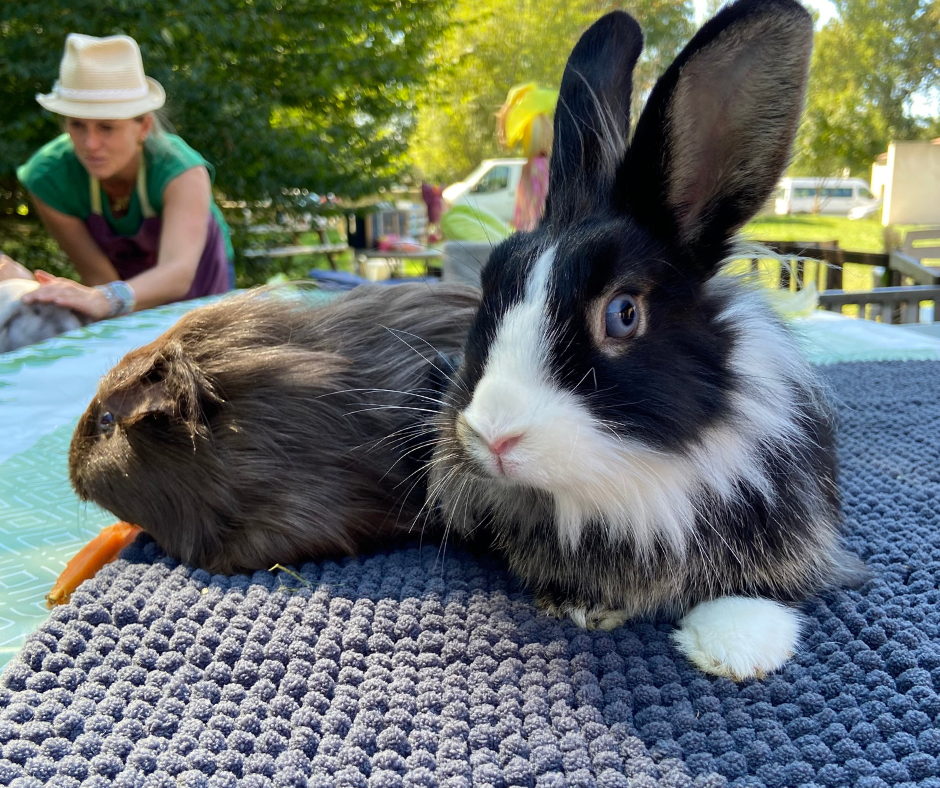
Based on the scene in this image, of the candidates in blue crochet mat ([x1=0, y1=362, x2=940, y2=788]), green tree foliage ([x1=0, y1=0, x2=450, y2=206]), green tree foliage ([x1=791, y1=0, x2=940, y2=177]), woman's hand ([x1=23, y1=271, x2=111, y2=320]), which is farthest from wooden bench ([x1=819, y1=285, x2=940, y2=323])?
green tree foliage ([x1=791, y1=0, x2=940, y2=177])

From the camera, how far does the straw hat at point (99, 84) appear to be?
104 inches

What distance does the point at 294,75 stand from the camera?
577cm

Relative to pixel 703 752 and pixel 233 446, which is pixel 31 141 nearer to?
pixel 233 446

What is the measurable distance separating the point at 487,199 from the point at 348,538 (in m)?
10.7

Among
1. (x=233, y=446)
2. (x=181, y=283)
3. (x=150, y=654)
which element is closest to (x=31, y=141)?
(x=181, y=283)

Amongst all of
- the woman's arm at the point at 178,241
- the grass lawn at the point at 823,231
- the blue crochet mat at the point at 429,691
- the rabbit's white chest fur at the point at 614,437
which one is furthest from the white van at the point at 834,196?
the blue crochet mat at the point at 429,691

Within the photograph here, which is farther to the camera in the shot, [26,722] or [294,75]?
[294,75]

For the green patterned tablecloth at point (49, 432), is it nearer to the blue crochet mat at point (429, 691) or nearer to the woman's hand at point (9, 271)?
the blue crochet mat at point (429, 691)

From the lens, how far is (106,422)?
1.34 m

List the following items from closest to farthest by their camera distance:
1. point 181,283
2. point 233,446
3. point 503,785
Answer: point 503,785 < point 233,446 < point 181,283

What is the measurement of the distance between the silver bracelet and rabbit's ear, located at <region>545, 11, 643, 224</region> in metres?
1.87

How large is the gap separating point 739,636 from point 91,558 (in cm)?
109

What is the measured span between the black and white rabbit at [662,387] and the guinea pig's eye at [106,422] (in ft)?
2.09

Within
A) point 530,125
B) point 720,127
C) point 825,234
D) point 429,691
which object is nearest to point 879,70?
point 825,234
